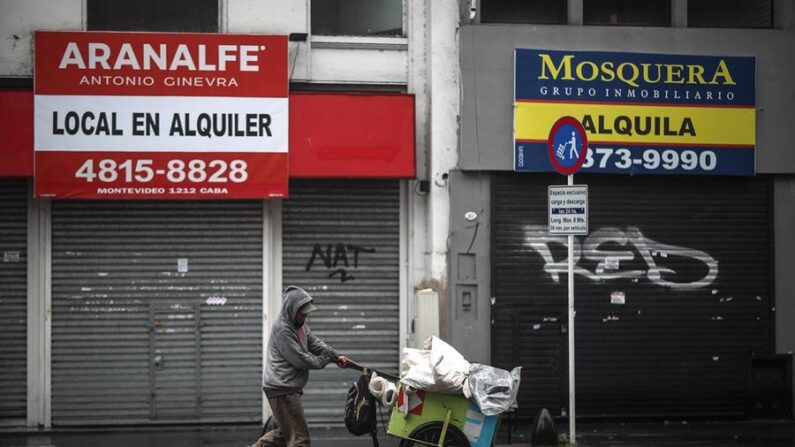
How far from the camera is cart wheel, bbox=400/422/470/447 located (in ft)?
31.8

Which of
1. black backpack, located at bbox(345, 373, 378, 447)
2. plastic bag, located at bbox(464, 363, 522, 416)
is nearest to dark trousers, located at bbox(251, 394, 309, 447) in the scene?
black backpack, located at bbox(345, 373, 378, 447)

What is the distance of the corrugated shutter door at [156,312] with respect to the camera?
13.6m

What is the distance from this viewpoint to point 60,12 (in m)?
13.6

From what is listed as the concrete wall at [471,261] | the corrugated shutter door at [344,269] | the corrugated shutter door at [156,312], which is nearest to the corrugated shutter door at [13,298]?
the corrugated shutter door at [156,312]

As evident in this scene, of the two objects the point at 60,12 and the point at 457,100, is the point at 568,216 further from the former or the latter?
the point at 60,12

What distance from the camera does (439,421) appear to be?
969 cm

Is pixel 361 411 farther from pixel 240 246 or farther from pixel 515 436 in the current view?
pixel 240 246

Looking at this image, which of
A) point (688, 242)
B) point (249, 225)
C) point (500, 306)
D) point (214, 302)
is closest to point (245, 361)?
point (214, 302)

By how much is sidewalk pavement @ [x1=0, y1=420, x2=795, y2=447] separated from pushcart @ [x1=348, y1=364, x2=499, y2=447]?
228 centimetres

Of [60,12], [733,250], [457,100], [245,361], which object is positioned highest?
[60,12]

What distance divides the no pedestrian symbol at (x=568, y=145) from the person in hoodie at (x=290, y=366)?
11.5 ft

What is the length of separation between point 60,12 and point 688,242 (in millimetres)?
8927

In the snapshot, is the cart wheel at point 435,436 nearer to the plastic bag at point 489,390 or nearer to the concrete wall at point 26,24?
the plastic bag at point 489,390

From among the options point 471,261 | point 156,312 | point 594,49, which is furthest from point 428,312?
point 594,49
